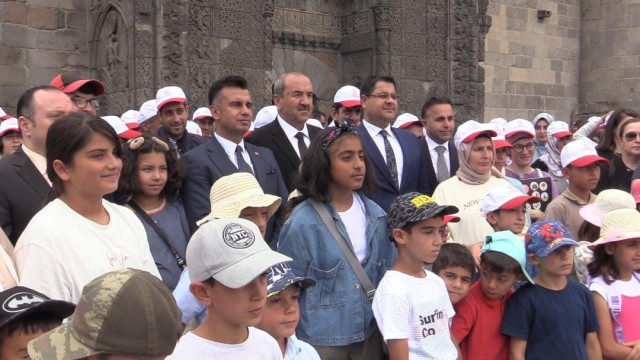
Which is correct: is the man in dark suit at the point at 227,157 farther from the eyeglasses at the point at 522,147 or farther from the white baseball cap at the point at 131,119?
the eyeglasses at the point at 522,147

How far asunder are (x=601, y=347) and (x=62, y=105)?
10.9 feet

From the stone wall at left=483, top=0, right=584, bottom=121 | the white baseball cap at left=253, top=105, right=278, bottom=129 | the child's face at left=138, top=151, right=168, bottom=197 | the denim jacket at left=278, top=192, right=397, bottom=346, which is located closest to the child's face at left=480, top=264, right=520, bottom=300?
the denim jacket at left=278, top=192, right=397, bottom=346

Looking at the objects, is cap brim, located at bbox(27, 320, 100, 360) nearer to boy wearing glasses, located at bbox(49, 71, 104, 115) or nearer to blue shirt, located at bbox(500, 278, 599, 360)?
blue shirt, located at bbox(500, 278, 599, 360)

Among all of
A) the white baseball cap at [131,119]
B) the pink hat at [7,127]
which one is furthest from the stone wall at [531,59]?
the pink hat at [7,127]

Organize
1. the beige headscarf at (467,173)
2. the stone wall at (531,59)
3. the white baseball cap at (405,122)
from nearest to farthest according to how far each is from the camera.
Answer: the beige headscarf at (467,173)
the white baseball cap at (405,122)
the stone wall at (531,59)

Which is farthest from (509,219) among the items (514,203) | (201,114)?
(201,114)

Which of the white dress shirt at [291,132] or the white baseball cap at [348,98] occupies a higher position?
the white baseball cap at [348,98]

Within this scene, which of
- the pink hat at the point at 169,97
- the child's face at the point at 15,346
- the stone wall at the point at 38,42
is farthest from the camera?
the stone wall at the point at 38,42

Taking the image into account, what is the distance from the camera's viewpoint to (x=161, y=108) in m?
6.49

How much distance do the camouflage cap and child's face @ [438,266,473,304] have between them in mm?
2713

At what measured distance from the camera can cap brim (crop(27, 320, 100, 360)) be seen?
1.89m

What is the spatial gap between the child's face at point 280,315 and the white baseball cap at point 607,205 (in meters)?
2.92

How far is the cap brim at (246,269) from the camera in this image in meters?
2.56

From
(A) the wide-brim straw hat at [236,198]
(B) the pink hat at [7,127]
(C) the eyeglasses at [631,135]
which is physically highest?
(B) the pink hat at [7,127]
